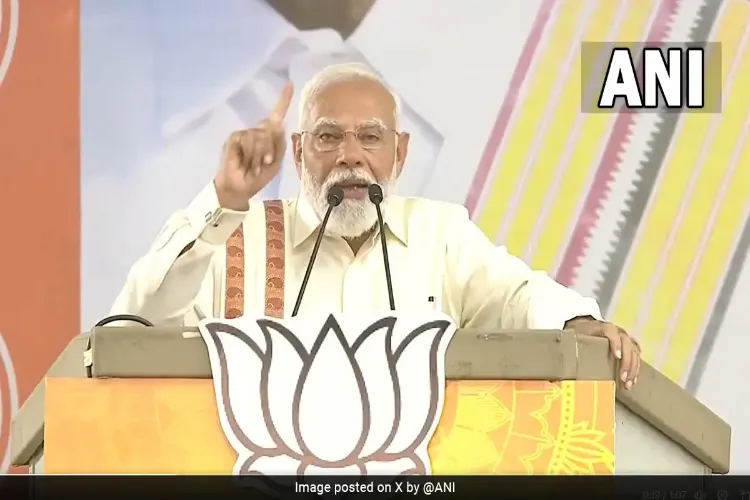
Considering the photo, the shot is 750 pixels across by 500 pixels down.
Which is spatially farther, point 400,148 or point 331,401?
point 400,148

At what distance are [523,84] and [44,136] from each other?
1369 mm

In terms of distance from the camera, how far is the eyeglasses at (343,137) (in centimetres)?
234

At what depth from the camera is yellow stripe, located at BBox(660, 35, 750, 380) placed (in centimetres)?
293

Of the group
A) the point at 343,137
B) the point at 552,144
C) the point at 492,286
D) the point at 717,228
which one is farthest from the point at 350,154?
the point at 717,228

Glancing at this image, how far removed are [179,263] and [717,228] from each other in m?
1.67

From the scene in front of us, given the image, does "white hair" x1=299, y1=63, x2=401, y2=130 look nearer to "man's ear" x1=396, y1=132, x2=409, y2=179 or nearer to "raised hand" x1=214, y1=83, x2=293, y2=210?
"man's ear" x1=396, y1=132, x2=409, y2=179

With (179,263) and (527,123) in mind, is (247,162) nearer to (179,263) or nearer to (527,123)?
(179,263)

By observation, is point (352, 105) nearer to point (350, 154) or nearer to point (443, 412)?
point (350, 154)

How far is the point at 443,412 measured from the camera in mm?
1405

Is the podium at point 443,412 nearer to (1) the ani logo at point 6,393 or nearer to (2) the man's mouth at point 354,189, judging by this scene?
(2) the man's mouth at point 354,189

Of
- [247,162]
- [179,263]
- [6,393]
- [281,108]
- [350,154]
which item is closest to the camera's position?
[247,162]

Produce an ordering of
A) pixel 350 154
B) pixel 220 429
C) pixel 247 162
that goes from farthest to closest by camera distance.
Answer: pixel 350 154 → pixel 247 162 → pixel 220 429

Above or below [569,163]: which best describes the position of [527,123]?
above

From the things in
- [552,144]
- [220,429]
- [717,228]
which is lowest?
[220,429]
